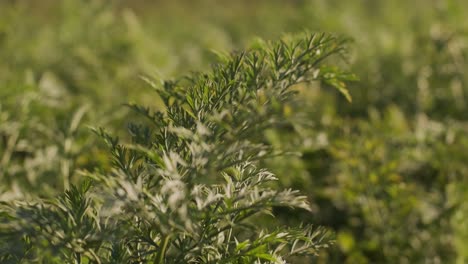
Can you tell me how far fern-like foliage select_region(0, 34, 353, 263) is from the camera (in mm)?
1082

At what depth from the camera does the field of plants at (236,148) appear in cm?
112

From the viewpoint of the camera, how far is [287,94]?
1.27 m

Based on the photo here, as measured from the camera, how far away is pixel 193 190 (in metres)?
1.12

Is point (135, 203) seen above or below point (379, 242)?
below

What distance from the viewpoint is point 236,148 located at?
109cm

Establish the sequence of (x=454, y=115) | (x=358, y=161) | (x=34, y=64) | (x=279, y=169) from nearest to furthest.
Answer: (x=358, y=161), (x=279, y=169), (x=454, y=115), (x=34, y=64)

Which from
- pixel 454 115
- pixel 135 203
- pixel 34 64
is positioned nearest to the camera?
pixel 135 203

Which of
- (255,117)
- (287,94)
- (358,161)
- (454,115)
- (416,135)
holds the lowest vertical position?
(255,117)

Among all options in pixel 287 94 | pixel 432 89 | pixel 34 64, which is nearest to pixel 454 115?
pixel 432 89

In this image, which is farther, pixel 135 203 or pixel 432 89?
pixel 432 89

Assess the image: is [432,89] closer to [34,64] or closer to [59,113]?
[59,113]

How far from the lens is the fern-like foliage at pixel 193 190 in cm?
108

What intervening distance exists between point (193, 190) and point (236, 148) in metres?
0.12

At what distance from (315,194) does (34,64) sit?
2.97m
